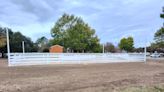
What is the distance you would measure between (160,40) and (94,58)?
23423 millimetres

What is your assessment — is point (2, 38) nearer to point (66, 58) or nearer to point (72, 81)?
point (66, 58)

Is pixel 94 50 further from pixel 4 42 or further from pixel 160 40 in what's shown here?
pixel 4 42

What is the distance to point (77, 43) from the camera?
54281 millimetres

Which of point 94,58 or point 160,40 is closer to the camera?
point 94,58

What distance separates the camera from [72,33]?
54719 mm

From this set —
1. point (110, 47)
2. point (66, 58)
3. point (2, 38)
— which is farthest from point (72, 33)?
point (110, 47)

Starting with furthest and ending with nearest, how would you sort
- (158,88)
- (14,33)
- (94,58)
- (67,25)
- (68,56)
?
(14,33)
(67,25)
(94,58)
(68,56)
(158,88)

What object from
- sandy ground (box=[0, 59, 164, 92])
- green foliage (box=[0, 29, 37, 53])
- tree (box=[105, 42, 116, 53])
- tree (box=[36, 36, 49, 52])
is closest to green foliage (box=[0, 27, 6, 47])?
green foliage (box=[0, 29, 37, 53])

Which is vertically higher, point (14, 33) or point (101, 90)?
point (14, 33)

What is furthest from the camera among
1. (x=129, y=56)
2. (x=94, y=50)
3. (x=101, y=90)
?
(x=94, y=50)

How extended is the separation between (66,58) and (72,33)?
25.3m

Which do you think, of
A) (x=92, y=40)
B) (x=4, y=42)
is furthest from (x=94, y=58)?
(x=4, y=42)

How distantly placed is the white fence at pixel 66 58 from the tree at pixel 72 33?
20133 mm

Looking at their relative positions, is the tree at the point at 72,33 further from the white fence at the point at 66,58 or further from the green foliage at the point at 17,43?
the white fence at the point at 66,58
